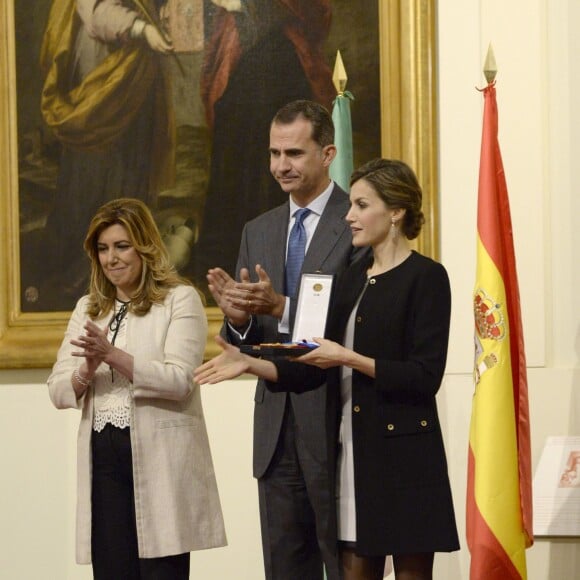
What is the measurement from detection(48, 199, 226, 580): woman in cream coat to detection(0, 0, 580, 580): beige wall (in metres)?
1.90

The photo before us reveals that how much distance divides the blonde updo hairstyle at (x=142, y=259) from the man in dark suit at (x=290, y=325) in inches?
13.3

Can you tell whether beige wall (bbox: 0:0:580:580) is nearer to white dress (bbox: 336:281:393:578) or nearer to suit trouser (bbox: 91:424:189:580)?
suit trouser (bbox: 91:424:189:580)

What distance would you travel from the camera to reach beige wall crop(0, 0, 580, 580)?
216 inches

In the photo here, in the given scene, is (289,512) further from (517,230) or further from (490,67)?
(517,230)

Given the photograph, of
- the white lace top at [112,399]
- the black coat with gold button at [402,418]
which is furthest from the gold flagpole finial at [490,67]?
the white lace top at [112,399]

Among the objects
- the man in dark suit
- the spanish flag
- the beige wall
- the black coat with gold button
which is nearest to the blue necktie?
the man in dark suit

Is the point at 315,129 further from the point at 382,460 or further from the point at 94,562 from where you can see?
Answer: the point at 94,562

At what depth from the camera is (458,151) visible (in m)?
5.70

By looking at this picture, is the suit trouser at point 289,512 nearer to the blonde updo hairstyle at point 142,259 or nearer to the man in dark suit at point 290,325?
the man in dark suit at point 290,325

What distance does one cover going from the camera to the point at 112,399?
13.0ft

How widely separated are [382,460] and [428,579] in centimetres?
38

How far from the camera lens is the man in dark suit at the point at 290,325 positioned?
3.59 m

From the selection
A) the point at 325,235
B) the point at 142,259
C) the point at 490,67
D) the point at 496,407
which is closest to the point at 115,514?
the point at 142,259

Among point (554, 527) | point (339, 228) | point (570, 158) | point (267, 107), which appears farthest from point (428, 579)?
point (267, 107)
